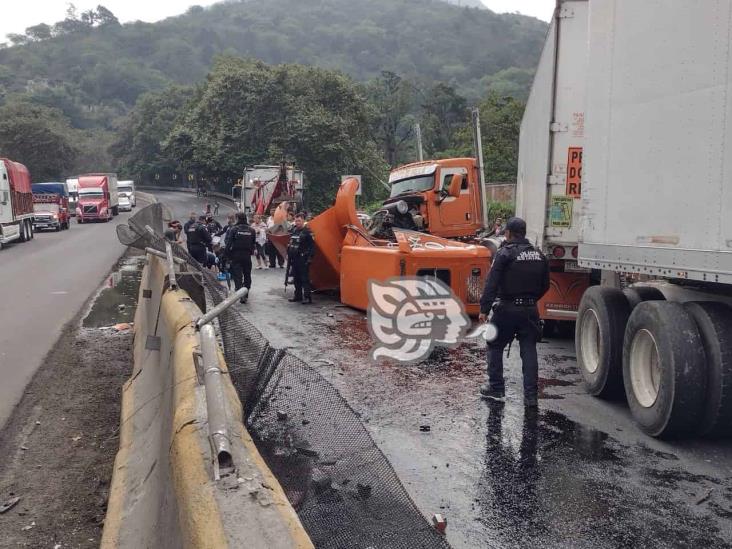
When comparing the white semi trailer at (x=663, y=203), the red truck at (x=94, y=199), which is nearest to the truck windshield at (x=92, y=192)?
the red truck at (x=94, y=199)

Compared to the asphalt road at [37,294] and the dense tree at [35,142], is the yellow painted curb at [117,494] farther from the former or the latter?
the dense tree at [35,142]

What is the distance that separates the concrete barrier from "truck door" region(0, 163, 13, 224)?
79.8ft

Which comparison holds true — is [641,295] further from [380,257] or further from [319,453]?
[380,257]

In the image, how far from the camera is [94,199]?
47.2 metres

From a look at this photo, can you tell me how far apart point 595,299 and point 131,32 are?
201 meters

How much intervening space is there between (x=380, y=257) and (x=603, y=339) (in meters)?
5.06

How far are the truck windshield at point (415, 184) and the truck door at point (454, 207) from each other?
0.22 meters

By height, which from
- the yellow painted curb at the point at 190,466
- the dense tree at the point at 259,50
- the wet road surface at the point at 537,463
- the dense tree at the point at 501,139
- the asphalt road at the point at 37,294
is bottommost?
the asphalt road at the point at 37,294

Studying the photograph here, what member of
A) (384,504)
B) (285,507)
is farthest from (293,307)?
(285,507)

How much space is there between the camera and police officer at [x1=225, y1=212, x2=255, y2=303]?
1361 cm

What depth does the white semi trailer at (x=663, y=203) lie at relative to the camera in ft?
16.9

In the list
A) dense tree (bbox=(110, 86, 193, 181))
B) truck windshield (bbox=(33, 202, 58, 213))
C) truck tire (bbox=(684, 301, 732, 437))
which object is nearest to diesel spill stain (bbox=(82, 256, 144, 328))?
truck tire (bbox=(684, 301, 732, 437))

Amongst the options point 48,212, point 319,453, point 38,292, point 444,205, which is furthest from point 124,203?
point 319,453

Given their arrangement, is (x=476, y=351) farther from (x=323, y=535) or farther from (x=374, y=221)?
(x=323, y=535)
